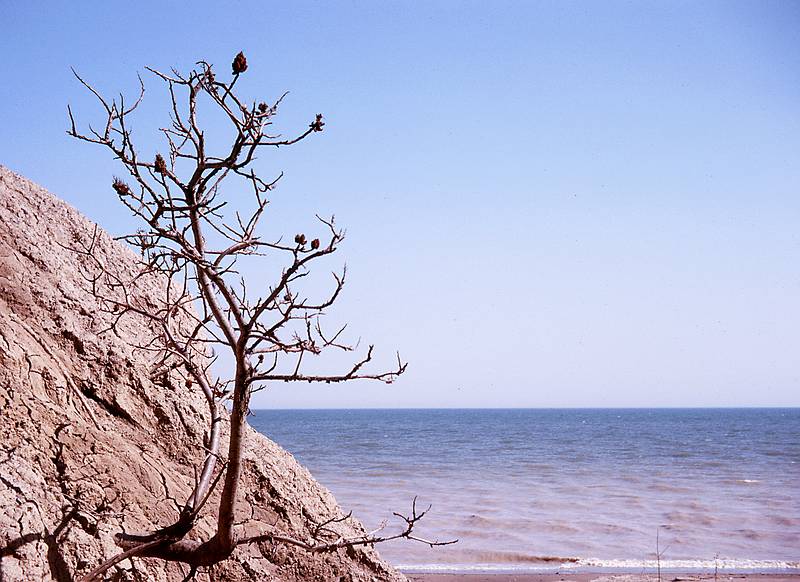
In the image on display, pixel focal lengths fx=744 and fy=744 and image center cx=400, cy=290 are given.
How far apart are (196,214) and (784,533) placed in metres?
14.6

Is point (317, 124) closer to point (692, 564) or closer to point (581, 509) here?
point (692, 564)

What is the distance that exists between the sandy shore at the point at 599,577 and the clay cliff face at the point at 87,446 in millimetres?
5696

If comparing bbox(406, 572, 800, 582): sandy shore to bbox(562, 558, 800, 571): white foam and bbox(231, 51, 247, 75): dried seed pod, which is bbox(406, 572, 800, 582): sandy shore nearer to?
bbox(562, 558, 800, 571): white foam

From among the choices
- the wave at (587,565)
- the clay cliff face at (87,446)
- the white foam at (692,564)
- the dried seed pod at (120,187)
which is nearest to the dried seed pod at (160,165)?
the dried seed pod at (120,187)

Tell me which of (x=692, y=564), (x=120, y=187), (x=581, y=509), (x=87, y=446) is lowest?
(x=692, y=564)

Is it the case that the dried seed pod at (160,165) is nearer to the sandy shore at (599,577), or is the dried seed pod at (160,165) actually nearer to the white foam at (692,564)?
the sandy shore at (599,577)

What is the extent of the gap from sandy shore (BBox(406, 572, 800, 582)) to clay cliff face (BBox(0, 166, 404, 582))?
5.70 metres

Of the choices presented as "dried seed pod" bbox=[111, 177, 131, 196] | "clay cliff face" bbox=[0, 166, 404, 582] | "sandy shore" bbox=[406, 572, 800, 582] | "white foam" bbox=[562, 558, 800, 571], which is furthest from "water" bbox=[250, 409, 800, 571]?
"dried seed pod" bbox=[111, 177, 131, 196]

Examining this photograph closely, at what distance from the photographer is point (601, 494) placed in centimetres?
1944

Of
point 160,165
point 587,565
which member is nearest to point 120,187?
point 160,165

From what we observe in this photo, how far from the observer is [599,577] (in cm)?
1047

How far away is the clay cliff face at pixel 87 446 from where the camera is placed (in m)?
3.12

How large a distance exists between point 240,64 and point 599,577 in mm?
9867

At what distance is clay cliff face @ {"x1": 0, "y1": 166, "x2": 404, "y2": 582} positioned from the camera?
3115mm
